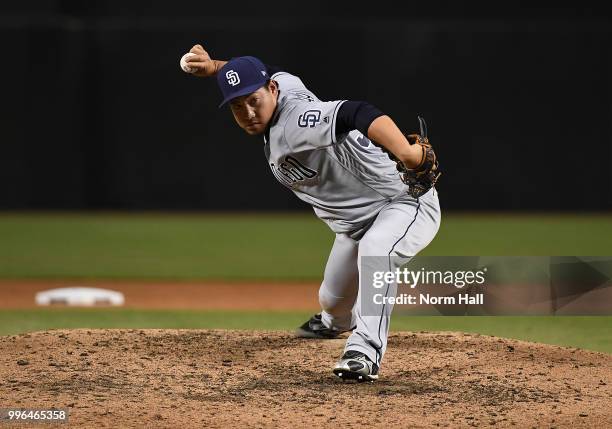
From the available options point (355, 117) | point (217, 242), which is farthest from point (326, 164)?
point (217, 242)

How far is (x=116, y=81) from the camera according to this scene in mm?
13945

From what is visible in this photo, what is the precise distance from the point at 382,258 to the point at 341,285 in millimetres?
812

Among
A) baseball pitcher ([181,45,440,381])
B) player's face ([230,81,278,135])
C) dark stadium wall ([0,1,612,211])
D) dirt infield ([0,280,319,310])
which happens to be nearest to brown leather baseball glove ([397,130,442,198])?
baseball pitcher ([181,45,440,381])

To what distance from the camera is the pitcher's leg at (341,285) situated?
504 centimetres

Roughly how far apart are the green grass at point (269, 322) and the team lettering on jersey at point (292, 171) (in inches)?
75.5

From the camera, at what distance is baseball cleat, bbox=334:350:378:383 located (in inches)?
165

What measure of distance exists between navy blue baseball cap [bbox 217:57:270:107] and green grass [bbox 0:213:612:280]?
4.88 m

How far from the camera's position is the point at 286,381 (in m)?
4.35

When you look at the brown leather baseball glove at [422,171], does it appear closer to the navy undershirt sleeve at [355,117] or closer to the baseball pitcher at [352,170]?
the baseball pitcher at [352,170]

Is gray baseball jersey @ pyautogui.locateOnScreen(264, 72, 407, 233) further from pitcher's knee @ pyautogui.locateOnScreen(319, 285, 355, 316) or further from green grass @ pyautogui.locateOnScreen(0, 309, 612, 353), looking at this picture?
green grass @ pyautogui.locateOnScreen(0, 309, 612, 353)

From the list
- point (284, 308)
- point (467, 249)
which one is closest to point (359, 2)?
point (467, 249)

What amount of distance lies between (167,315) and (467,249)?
4511 mm

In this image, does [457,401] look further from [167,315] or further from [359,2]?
[359,2]

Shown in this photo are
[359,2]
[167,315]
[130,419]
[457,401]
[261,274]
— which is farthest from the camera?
[359,2]
